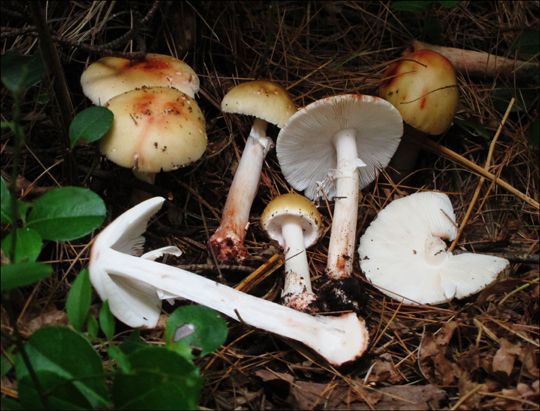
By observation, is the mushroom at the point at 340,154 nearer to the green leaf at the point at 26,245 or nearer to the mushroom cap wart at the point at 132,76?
the mushroom cap wart at the point at 132,76

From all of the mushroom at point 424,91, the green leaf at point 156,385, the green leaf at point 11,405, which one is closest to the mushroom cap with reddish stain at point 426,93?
the mushroom at point 424,91

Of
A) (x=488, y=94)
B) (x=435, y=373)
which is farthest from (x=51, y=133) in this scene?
(x=488, y=94)

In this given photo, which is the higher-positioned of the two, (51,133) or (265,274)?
(51,133)

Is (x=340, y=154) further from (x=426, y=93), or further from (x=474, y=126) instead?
(x=474, y=126)

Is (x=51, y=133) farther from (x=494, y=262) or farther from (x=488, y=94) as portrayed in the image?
(x=488, y=94)

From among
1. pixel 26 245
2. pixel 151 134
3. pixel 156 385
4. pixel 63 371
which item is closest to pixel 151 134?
pixel 151 134

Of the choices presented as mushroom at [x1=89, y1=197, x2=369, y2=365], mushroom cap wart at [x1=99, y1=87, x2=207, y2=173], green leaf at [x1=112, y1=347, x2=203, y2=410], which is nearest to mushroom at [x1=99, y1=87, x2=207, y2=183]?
mushroom cap wart at [x1=99, y1=87, x2=207, y2=173]
